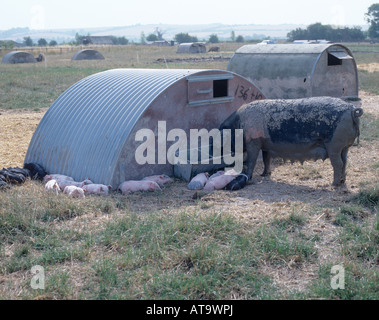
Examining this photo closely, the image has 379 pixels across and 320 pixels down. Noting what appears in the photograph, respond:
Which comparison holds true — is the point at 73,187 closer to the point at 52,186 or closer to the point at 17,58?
the point at 52,186

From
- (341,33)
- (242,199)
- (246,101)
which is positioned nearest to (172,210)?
(242,199)

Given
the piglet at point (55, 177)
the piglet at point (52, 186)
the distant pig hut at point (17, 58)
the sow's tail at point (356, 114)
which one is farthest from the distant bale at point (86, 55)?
the sow's tail at point (356, 114)

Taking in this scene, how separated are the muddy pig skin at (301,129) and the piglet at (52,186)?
3.23m

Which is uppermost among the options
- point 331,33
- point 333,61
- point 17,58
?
point 331,33

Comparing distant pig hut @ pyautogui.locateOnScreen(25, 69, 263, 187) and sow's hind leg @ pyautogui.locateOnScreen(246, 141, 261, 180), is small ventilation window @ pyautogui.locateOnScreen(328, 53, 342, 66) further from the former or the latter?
sow's hind leg @ pyautogui.locateOnScreen(246, 141, 261, 180)

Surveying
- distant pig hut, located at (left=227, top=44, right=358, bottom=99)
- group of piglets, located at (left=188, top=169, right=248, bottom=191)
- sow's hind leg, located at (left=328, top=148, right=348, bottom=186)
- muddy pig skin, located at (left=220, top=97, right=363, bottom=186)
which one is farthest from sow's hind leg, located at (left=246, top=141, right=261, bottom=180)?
distant pig hut, located at (left=227, top=44, right=358, bottom=99)

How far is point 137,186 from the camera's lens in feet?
26.0

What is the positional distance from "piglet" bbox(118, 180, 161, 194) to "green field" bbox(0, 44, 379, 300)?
22cm

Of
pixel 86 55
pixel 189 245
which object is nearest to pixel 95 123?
pixel 189 245

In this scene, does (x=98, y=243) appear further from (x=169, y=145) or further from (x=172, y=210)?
(x=169, y=145)

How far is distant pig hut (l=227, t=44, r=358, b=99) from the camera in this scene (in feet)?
51.1

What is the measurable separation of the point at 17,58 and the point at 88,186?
1521 inches

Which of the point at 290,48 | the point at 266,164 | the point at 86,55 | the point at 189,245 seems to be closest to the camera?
the point at 189,245
